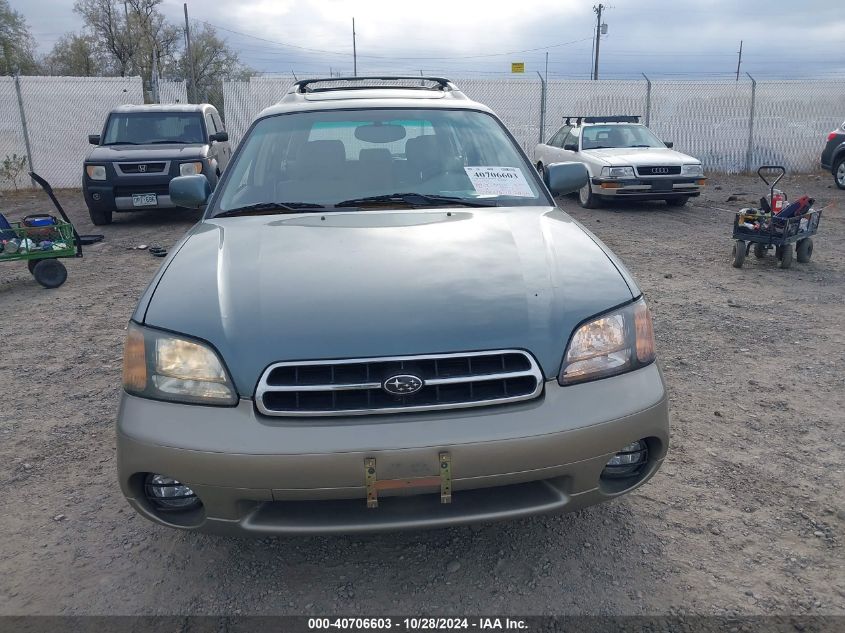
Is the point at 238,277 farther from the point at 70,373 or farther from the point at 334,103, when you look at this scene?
the point at 70,373

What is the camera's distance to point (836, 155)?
13.9m

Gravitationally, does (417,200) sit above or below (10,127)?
below

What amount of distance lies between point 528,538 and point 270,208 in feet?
6.06

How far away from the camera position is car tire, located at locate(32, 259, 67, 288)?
22.5 ft

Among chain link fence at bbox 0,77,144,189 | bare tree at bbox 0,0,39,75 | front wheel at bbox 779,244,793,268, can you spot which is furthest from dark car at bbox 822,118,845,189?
bare tree at bbox 0,0,39,75

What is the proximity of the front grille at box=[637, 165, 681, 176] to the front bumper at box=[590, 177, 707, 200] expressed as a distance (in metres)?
0.09

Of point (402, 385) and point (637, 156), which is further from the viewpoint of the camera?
point (637, 156)

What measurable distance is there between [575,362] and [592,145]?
11.0m

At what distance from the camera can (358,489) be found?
203cm

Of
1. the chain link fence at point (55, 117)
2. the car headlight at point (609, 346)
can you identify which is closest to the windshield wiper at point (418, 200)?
the car headlight at point (609, 346)

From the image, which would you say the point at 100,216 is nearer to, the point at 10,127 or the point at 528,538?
the point at 10,127

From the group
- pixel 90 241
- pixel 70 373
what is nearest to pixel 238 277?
pixel 70 373

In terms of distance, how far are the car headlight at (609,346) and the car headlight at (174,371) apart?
107 centimetres

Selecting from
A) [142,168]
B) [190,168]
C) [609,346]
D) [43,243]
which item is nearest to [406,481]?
[609,346]
